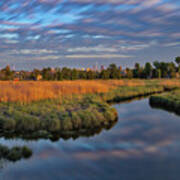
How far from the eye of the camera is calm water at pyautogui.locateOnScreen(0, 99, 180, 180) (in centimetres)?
664

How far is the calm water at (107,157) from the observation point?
6636 millimetres

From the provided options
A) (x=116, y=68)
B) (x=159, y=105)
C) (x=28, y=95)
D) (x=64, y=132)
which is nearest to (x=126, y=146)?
(x=64, y=132)

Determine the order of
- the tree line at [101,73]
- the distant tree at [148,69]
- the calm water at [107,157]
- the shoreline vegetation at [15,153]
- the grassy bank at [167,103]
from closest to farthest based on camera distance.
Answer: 1. the calm water at [107,157]
2. the shoreline vegetation at [15,153]
3. the grassy bank at [167,103]
4. the tree line at [101,73]
5. the distant tree at [148,69]

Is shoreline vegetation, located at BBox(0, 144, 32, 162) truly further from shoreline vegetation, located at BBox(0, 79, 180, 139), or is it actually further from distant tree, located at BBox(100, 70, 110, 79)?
distant tree, located at BBox(100, 70, 110, 79)

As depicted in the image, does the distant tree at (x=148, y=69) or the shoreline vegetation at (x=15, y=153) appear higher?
the distant tree at (x=148, y=69)

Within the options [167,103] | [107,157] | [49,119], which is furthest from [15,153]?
[167,103]

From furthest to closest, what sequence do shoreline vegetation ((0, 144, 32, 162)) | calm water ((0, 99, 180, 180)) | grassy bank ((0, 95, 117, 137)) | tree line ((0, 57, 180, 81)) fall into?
tree line ((0, 57, 180, 81)) → grassy bank ((0, 95, 117, 137)) → shoreline vegetation ((0, 144, 32, 162)) → calm water ((0, 99, 180, 180))

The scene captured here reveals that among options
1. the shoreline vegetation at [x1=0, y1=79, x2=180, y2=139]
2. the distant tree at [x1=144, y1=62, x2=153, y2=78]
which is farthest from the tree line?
the shoreline vegetation at [x1=0, y1=79, x2=180, y2=139]

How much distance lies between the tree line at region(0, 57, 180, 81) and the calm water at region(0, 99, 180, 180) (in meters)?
36.7

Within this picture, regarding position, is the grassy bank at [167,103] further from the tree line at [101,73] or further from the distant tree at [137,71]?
the distant tree at [137,71]

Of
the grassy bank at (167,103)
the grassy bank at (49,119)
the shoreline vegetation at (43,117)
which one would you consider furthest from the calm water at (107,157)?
the grassy bank at (167,103)

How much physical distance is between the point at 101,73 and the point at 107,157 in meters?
51.0

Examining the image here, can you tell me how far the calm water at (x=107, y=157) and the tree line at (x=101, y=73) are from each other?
36706 mm

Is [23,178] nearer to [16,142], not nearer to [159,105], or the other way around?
[16,142]
